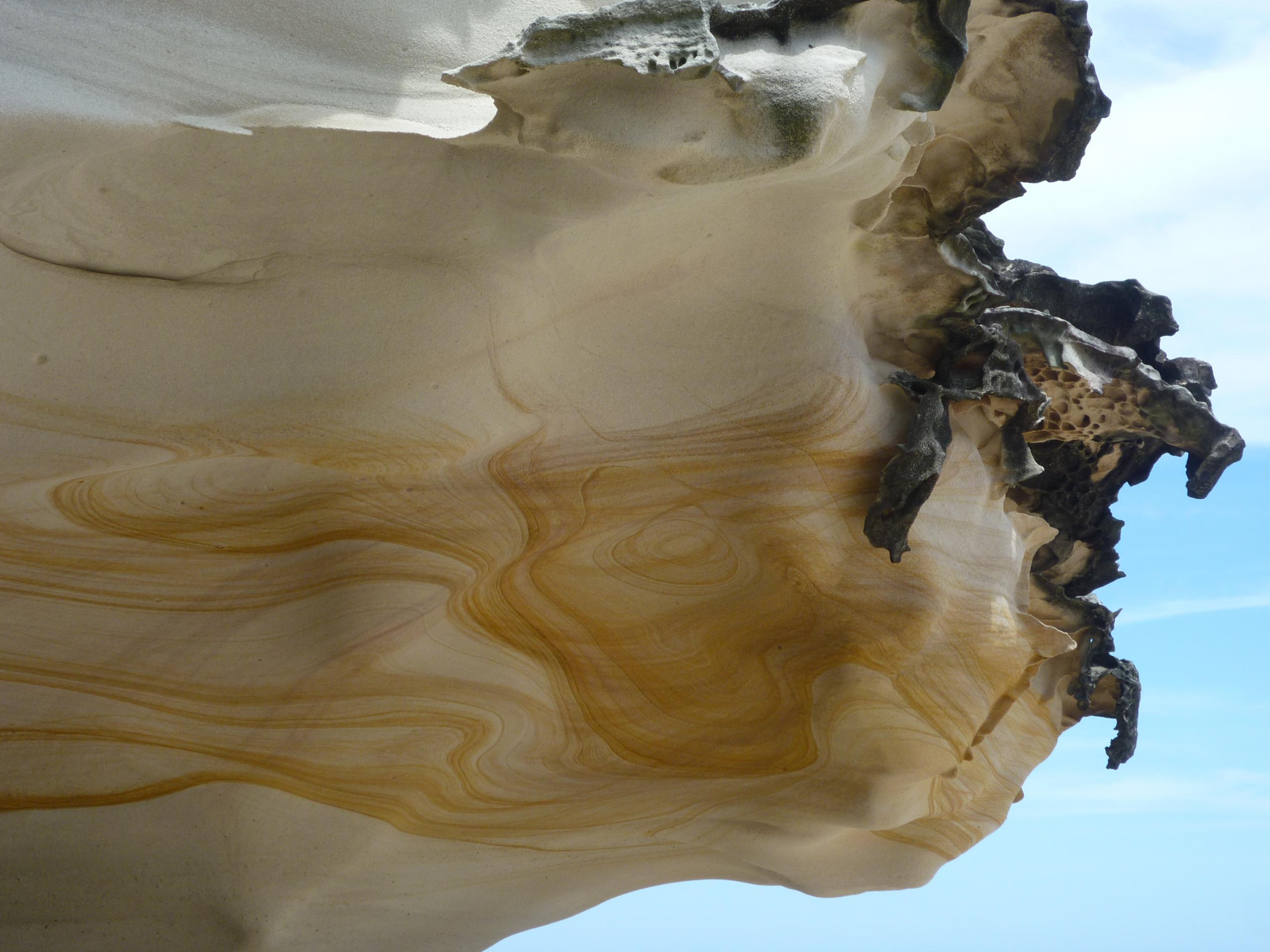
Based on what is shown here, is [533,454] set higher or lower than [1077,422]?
lower

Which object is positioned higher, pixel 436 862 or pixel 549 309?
pixel 549 309

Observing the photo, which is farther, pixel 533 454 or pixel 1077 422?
pixel 1077 422

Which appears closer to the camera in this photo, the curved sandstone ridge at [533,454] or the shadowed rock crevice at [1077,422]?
the curved sandstone ridge at [533,454]

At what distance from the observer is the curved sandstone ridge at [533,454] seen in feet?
4.50

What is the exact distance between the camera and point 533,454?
1.77 metres

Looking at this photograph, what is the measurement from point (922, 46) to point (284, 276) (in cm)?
83

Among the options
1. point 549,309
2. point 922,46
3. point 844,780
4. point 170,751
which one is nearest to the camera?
point 922,46

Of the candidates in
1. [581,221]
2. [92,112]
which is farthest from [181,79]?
[581,221]

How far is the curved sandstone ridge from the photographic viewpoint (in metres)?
1.37

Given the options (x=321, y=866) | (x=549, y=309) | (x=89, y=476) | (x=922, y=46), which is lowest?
(x=321, y=866)

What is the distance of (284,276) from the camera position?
58.5 inches

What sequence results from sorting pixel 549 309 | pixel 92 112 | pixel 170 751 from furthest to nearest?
pixel 170 751
pixel 549 309
pixel 92 112

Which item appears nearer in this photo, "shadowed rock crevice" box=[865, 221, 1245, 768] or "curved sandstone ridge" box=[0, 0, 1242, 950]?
"curved sandstone ridge" box=[0, 0, 1242, 950]

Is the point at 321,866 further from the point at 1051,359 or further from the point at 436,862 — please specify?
the point at 1051,359
